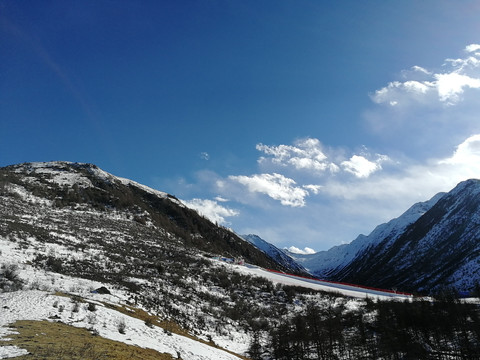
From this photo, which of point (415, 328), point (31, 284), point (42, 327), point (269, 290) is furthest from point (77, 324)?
point (269, 290)

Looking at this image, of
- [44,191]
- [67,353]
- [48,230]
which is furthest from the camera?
[44,191]

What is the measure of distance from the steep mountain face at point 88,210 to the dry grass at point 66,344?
28.4 meters

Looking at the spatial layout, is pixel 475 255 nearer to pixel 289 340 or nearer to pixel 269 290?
pixel 269 290

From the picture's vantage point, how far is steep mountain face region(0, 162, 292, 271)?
165 ft

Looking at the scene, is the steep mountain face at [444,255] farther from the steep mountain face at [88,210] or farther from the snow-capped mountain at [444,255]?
the steep mountain face at [88,210]

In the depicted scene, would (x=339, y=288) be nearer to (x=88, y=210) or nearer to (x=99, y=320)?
(x=99, y=320)

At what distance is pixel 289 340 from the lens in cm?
2756

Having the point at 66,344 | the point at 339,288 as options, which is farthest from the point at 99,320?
the point at 339,288

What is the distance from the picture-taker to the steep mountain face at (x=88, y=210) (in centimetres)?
5044

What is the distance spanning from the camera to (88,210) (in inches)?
3091

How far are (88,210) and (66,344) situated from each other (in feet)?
247

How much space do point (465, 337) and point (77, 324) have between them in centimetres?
2789

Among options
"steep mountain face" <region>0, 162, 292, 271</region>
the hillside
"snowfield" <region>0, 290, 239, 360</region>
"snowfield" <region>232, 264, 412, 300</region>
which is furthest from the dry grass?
"snowfield" <region>232, 264, 412, 300</region>

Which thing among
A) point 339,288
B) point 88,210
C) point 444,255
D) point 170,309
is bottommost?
point 170,309
